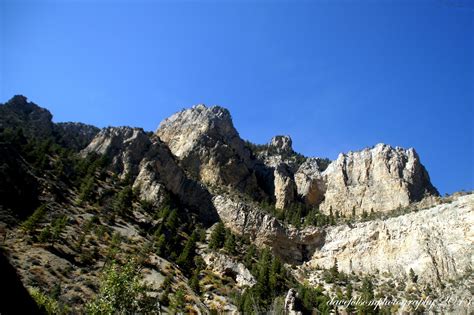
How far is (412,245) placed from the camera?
6794cm

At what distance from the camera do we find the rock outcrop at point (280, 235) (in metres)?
83.0

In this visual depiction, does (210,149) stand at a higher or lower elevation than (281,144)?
lower

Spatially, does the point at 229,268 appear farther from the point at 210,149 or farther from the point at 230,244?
the point at 210,149

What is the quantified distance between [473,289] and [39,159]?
7435cm

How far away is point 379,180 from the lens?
10394 cm

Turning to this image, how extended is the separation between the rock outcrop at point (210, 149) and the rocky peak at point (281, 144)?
104 ft

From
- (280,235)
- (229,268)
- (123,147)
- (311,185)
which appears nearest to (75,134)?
(123,147)

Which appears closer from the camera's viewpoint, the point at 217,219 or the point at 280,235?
the point at 280,235

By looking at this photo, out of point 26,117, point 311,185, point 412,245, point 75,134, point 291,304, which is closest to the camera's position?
point 291,304

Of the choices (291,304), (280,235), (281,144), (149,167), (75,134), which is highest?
(281,144)

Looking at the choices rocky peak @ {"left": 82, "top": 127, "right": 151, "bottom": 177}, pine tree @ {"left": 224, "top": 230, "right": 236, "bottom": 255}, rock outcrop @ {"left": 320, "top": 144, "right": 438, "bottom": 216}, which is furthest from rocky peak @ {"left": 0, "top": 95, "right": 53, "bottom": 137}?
rock outcrop @ {"left": 320, "top": 144, "right": 438, "bottom": 216}

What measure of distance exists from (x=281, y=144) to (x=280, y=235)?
8469 cm

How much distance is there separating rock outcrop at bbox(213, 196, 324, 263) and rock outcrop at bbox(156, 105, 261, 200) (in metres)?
21.5

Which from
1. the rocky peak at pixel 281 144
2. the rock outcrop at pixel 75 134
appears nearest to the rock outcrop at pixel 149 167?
the rock outcrop at pixel 75 134
